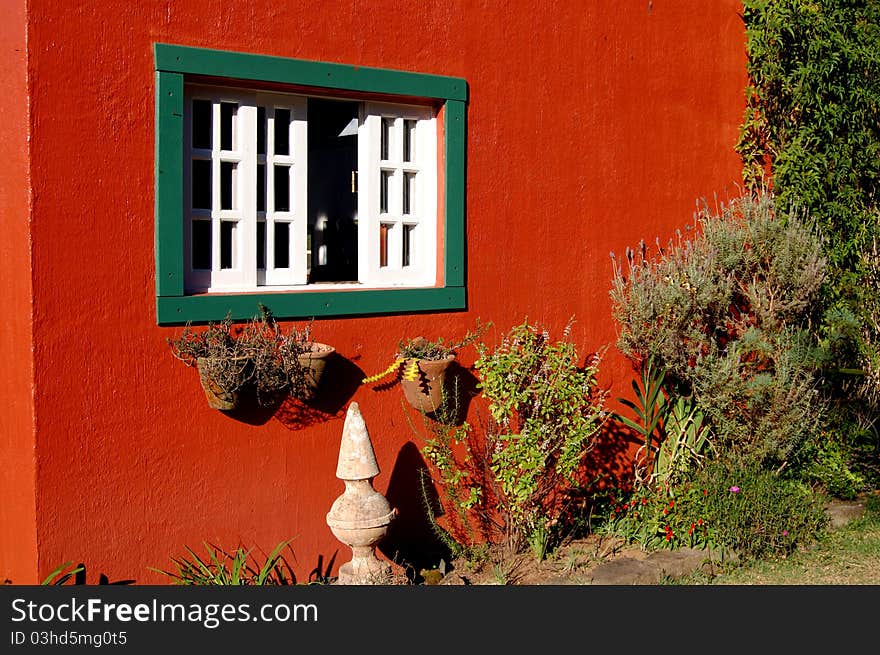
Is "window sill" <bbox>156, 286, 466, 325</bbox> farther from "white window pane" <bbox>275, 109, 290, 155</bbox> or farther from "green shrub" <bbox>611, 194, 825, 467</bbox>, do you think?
"green shrub" <bbox>611, 194, 825, 467</bbox>

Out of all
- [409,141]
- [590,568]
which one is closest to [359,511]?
[590,568]

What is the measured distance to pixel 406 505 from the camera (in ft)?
19.0

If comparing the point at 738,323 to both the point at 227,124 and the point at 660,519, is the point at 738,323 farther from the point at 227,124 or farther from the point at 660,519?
the point at 227,124

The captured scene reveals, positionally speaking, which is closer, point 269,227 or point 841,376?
point 269,227

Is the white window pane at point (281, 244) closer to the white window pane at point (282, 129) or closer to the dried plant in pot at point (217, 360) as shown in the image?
the white window pane at point (282, 129)

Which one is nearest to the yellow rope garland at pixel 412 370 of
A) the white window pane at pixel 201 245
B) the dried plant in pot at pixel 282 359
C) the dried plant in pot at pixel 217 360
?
the dried plant in pot at pixel 282 359

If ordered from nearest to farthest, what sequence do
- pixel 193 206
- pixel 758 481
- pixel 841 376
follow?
1. pixel 193 206
2. pixel 758 481
3. pixel 841 376

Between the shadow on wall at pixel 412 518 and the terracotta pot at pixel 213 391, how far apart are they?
3.96 feet

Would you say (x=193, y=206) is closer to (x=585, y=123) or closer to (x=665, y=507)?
(x=585, y=123)

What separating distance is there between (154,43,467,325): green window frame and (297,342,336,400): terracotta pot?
0.27 metres

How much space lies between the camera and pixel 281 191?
5.75 metres

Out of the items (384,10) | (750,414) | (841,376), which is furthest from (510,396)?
(841,376)

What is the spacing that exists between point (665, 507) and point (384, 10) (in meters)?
3.47

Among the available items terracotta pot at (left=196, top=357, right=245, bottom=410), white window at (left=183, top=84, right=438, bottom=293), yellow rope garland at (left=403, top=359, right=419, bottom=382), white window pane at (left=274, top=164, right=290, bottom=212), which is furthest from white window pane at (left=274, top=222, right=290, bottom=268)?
terracotta pot at (left=196, top=357, right=245, bottom=410)
